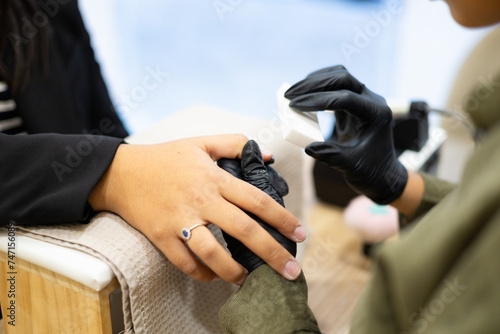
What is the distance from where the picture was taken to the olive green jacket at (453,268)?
12.9 inches

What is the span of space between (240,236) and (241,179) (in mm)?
102

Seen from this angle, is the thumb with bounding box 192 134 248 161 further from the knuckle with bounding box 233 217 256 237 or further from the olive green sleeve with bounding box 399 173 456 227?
the olive green sleeve with bounding box 399 173 456 227

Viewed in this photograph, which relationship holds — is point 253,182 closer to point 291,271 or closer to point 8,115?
point 291,271

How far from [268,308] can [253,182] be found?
0.59 ft

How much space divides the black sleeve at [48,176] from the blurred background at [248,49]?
1.58 m

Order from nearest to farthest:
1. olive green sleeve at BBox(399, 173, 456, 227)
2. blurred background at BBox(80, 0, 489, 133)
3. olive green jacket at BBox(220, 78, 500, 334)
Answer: olive green jacket at BBox(220, 78, 500, 334), olive green sleeve at BBox(399, 173, 456, 227), blurred background at BBox(80, 0, 489, 133)

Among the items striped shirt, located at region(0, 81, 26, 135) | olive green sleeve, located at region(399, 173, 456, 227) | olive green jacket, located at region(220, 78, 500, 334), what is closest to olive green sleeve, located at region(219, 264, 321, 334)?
olive green jacket, located at region(220, 78, 500, 334)

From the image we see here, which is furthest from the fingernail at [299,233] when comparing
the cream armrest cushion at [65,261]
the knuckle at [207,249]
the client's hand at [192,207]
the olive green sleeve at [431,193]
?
the olive green sleeve at [431,193]

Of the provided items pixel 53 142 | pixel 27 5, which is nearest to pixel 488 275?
pixel 53 142

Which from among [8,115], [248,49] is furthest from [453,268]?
[248,49]

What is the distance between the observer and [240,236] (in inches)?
22.8

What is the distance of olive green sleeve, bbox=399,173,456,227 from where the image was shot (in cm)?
88

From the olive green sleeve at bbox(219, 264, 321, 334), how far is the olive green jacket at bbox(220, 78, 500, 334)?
0.11 metres

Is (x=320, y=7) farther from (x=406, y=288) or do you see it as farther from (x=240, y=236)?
(x=406, y=288)
